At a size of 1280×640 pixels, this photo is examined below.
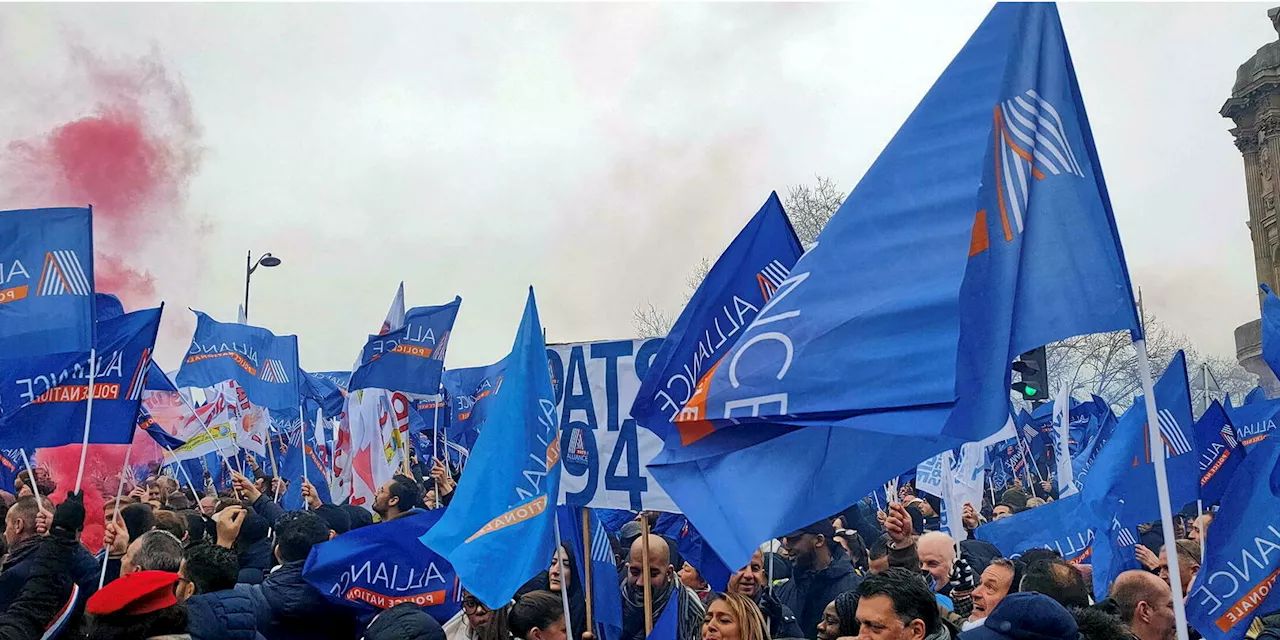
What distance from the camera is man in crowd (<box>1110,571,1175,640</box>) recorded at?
15.9 ft

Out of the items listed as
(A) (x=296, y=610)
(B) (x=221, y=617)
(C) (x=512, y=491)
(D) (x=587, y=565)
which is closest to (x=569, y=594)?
(D) (x=587, y=565)

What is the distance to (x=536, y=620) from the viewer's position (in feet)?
17.9

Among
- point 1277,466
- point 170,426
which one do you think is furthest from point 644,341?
point 170,426

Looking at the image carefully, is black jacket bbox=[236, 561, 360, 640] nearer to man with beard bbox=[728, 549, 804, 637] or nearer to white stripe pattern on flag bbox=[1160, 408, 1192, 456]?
man with beard bbox=[728, 549, 804, 637]

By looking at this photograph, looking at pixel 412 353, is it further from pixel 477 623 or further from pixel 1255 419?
pixel 1255 419

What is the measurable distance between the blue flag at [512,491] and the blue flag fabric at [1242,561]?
10.9 feet

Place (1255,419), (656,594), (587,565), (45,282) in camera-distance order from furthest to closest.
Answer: (1255,419) → (45,282) → (656,594) → (587,565)

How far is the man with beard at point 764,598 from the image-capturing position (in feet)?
20.1

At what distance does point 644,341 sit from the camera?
21.6ft

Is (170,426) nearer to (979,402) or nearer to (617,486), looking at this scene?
(617,486)

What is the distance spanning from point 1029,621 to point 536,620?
2.57 metres

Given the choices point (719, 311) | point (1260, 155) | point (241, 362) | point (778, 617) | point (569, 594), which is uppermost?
point (1260, 155)

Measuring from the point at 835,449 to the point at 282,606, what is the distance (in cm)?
324

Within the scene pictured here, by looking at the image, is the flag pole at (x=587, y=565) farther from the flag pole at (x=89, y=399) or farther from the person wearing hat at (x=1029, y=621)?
the flag pole at (x=89, y=399)
